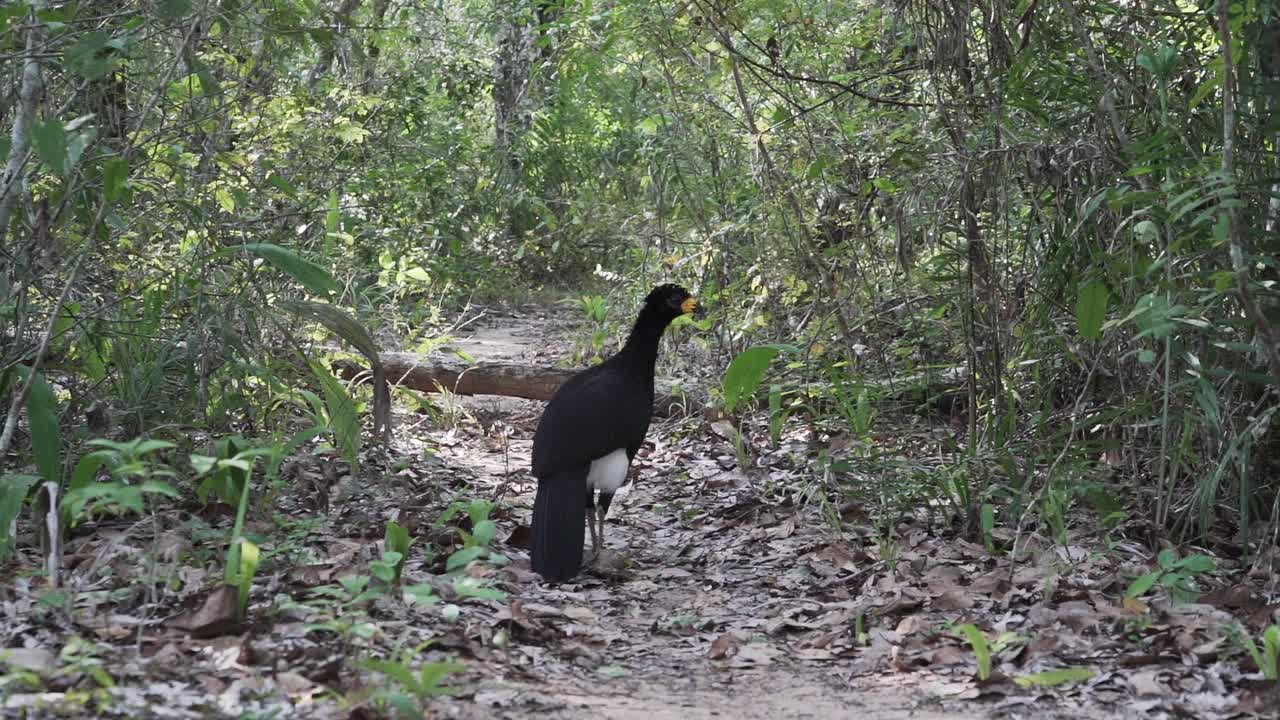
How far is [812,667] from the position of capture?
3553mm

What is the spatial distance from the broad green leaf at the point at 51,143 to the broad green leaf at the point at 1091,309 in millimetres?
3107

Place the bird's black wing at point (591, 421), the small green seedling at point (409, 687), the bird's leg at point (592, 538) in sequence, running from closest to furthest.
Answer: the small green seedling at point (409, 687) < the bird's black wing at point (591, 421) < the bird's leg at point (592, 538)

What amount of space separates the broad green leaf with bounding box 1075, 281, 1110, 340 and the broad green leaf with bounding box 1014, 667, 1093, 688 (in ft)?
4.25

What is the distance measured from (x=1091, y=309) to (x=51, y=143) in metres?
3.18

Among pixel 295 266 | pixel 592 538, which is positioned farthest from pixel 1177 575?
pixel 295 266

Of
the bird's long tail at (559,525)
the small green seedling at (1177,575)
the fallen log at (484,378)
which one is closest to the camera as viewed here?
the small green seedling at (1177,575)

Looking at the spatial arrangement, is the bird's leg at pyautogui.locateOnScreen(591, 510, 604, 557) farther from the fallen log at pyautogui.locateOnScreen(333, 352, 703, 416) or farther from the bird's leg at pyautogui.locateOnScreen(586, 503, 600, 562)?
the fallen log at pyautogui.locateOnScreen(333, 352, 703, 416)

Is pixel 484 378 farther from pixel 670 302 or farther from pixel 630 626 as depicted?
pixel 630 626

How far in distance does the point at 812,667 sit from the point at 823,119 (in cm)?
341

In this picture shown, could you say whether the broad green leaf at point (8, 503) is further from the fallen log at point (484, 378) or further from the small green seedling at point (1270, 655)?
the fallen log at point (484, 378)

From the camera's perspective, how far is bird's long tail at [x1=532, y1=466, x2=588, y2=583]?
4.43m

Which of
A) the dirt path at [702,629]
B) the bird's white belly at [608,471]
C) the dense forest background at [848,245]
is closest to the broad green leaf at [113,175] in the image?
the dense forest background at [848,245]

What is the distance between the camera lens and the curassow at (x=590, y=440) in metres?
4.50

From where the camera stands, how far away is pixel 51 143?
3373 millimetres
